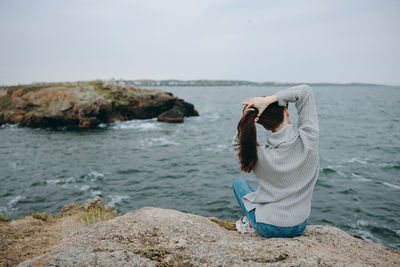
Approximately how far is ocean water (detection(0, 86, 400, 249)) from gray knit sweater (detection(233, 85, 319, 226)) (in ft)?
25.6

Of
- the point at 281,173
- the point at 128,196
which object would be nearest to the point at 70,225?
the point at 128,196

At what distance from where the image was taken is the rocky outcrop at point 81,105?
32812mm

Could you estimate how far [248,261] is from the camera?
9.21ft

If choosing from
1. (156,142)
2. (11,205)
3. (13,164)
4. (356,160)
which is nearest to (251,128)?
(11,205)

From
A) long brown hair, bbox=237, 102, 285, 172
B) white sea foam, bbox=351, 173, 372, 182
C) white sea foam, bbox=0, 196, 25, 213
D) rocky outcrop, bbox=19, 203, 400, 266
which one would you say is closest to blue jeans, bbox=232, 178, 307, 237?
rocky outcrop, bbox=19, 203, 400, 266

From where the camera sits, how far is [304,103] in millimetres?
3014

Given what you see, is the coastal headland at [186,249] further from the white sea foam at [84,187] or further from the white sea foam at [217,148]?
the white sea foam at [217,148]

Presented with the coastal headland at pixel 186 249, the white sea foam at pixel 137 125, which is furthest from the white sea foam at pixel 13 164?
the coastal headland at pixel 186 249

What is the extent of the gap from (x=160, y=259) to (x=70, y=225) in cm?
559

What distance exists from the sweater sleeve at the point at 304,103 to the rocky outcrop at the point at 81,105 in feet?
109

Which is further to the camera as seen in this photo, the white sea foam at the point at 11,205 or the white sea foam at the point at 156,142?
the white sea foam at the point at 156,142

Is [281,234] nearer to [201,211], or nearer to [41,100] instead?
[201,211]

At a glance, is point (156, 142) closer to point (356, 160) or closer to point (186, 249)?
point (356, 160)

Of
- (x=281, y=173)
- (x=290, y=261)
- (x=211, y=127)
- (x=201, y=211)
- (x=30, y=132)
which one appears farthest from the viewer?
(x=211, y=127)
